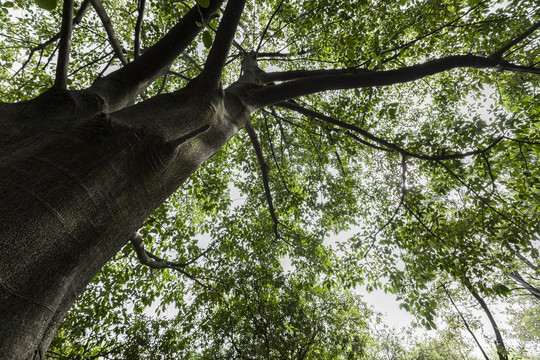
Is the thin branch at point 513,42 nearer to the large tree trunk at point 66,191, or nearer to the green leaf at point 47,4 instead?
the large tree trunk at point 66,191

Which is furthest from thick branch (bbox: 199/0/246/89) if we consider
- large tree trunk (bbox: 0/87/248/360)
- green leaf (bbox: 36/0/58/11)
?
green leaf (bbox: 36/0/58/11)

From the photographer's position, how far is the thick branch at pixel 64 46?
1.57 meters

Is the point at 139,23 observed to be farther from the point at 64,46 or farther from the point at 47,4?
the point at 47,4

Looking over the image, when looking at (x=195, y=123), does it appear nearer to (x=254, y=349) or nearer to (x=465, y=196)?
(x=465, y=196)

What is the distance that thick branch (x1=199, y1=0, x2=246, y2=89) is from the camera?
1.64 m

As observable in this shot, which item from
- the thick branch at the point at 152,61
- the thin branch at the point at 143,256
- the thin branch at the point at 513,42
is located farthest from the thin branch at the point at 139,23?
the thin branch at the point at 513,42

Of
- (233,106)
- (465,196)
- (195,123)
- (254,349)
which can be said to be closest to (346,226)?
(465,196)

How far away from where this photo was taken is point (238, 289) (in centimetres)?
477

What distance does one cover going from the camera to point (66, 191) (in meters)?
0.89

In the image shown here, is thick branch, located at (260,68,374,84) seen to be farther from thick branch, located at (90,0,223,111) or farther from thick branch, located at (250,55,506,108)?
thick branch, located at (90,0,223,111)

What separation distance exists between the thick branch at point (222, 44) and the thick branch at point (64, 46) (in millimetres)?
961

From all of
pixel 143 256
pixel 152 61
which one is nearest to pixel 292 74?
pixel 152 61

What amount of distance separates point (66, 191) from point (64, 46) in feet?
5.20

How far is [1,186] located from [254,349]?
542cm
